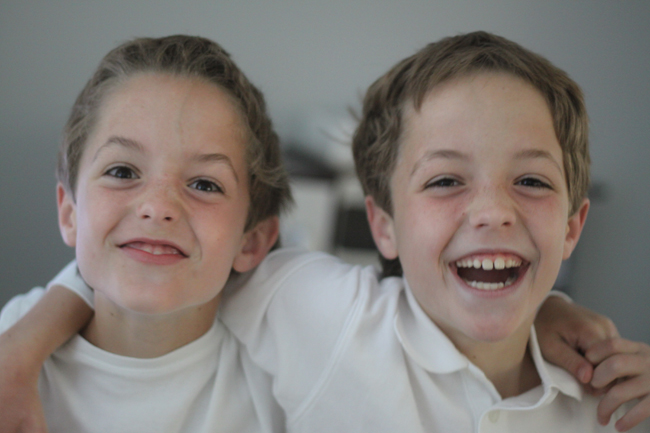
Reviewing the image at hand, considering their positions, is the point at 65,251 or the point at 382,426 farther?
the point at 65,251

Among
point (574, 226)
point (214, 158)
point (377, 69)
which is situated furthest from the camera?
point (377, 69)

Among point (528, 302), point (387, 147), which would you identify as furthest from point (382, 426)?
point (387, 147)

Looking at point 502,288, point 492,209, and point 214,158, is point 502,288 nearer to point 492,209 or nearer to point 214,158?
point 492,209

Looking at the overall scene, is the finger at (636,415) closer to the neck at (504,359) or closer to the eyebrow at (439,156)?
the neck at (504,359)

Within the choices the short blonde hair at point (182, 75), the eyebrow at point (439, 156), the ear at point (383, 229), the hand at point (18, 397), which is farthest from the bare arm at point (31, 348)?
the eyebrow at point (439, 156)

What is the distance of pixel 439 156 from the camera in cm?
89

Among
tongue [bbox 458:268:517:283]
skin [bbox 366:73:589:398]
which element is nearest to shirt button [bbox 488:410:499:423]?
skin [bbox 366:73:589:398]

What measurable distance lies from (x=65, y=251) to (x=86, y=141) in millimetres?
1411

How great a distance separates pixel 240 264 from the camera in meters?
1.03

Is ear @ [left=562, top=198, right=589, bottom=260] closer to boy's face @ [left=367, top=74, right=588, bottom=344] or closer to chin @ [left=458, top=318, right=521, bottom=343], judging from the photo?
boy's face @ [left=367, top=74, right=588, bottom=344]

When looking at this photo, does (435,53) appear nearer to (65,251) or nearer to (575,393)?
(575,393)

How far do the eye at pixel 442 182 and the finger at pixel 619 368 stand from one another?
412 mm

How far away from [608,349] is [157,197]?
0.82 meters

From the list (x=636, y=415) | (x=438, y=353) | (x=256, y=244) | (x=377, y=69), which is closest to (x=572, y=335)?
(x=636, y=415)
